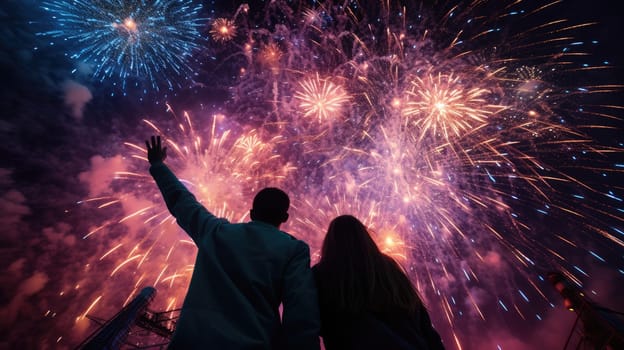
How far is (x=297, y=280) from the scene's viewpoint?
6.43 feet

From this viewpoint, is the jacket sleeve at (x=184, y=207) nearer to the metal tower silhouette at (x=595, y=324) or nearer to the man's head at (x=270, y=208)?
the man's head at (x=270, y=208)

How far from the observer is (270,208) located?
2445 mm

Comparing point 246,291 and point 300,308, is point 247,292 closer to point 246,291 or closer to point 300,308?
point 246,291

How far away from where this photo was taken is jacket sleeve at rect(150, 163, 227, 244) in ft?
7.43

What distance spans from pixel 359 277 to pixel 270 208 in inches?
38.9

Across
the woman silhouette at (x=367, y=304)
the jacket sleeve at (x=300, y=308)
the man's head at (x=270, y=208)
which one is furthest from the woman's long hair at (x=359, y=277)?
the man's head at (x=270, y=208)

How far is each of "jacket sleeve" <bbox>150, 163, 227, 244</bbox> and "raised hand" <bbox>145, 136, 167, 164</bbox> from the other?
0.12 m

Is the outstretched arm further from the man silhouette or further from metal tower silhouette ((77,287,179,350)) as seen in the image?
metal tower silhouette ((77,287,179,350))

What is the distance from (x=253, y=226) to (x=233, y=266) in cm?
38

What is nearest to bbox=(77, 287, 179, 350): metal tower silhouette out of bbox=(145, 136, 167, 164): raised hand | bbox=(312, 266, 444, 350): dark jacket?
bbox=(145, 136, 167, 164): raised hand

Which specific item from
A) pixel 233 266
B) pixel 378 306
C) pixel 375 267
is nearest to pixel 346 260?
pixel 375 267

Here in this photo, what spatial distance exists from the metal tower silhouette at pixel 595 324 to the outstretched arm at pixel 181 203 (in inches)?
361

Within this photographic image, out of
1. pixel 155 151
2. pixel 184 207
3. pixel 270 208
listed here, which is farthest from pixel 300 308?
pixel 155 151

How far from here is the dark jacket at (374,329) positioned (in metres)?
1.75
